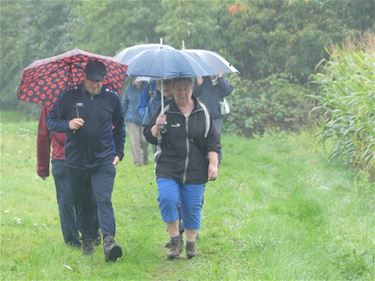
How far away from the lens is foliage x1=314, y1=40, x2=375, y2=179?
443 inches

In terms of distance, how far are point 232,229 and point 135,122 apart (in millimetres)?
5319

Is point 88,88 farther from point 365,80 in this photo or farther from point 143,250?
point 365,80

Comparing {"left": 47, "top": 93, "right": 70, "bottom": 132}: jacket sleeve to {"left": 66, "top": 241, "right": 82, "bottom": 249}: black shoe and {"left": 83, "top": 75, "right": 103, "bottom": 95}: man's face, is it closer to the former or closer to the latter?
{"left": 83, "top": 75, "right": 103, "bottom": 95}: man's face

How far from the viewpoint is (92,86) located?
732 centimetres

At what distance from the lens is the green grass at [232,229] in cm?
714

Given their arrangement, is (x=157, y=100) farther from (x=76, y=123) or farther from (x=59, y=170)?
(x=76, y=123)

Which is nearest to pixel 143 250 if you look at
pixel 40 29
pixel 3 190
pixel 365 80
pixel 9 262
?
pixel 9 262

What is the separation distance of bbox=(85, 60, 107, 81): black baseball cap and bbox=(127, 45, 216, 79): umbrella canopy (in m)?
0.45

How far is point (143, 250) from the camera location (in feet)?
26.3

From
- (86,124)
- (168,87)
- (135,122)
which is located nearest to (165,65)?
(168,87)

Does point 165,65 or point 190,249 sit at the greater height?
point 165,65

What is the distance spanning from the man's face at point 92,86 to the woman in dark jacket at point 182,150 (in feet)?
1.98

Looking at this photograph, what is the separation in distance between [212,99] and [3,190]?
3.53 metres

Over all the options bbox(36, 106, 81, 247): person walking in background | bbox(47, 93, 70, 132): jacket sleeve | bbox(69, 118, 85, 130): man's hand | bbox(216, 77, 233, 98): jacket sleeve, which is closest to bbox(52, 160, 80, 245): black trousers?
bbox(36, 106, 81, 247): person walking in background
